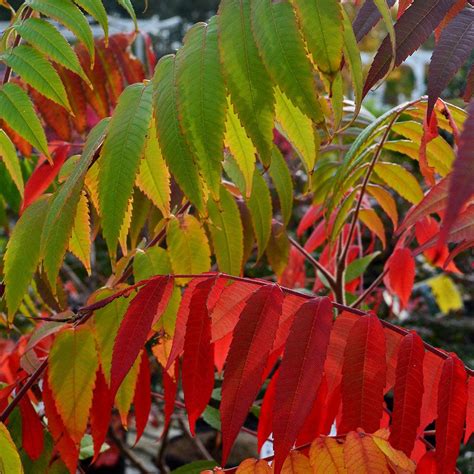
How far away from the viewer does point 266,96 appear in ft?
2.18

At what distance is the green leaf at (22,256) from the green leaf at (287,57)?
334mm

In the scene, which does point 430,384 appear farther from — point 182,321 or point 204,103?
point 204,103

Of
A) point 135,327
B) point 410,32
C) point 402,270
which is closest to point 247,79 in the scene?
point 410,32

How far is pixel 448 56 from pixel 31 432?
652 mm

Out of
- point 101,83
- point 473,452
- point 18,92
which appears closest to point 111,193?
point 18,92

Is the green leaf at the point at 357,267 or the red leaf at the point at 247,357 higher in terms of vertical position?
the red leaf at the point at 247,357

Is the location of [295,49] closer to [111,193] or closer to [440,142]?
[111,193]

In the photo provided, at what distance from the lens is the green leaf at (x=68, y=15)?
0.88 m

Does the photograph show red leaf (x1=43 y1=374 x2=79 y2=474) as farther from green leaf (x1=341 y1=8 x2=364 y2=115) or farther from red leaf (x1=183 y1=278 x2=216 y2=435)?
green leaf (x1=341 y1=8 x2=364 y2=115)

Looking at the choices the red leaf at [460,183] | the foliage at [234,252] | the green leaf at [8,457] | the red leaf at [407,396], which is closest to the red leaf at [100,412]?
the foliage at [234,252]

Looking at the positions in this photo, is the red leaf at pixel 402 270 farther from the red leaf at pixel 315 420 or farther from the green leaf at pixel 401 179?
the red leaf at pixel 315 420

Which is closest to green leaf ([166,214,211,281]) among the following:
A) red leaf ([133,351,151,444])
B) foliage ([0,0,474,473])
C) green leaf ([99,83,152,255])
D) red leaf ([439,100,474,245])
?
foliage ([0,0,474,473])

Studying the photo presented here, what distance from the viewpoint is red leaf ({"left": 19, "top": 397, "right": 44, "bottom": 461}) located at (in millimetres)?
928

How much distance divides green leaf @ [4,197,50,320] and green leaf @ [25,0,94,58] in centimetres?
20
